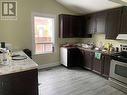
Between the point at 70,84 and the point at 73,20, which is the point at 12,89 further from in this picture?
the point at 73,20

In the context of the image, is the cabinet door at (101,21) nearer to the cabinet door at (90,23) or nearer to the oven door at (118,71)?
the cabinet door at (90,23)

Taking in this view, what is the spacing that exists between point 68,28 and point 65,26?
0.53ft

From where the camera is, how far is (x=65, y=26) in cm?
473

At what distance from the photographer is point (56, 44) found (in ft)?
16.4

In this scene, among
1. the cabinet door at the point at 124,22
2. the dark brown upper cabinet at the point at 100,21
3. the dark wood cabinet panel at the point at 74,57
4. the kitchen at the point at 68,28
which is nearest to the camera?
the cabinet door at the point at 124,22

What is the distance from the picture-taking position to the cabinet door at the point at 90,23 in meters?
4.50

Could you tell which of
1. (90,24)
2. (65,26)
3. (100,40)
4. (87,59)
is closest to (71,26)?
(65,26)

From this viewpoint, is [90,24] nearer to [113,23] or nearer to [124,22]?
[113,23]

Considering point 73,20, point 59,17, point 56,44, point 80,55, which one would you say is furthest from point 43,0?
point 80,55

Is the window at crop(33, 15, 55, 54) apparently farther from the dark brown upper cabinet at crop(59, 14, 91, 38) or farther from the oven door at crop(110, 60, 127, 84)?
the oven door at crop(110, 60, 127, 84)

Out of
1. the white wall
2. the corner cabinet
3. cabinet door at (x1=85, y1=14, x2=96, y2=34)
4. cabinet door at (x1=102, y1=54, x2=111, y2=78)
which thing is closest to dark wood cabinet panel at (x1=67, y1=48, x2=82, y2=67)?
the corner cabinet

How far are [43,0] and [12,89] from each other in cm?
370

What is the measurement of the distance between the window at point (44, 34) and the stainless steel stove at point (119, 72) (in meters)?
2.58

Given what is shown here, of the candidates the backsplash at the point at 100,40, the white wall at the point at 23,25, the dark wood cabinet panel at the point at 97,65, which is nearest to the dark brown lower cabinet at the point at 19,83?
the dark wood cabinet panel at the point at 97,65
